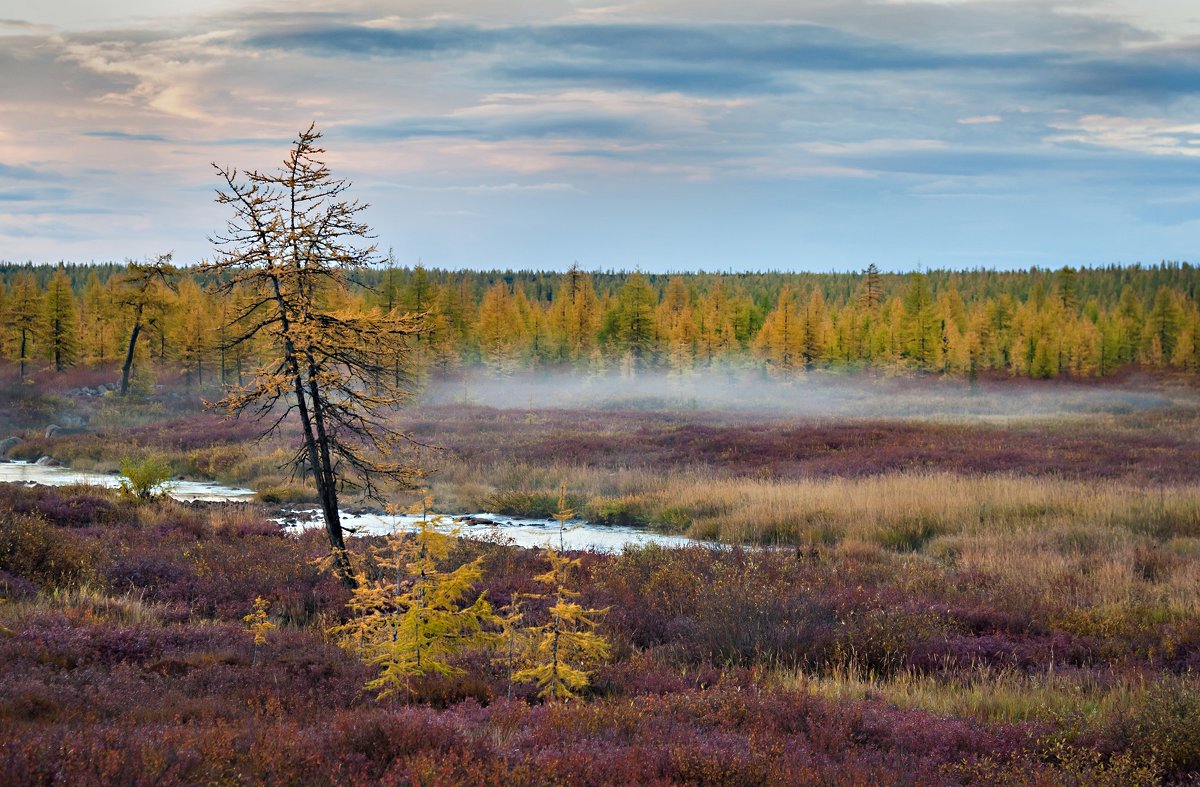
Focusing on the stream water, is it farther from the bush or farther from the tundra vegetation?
the bush

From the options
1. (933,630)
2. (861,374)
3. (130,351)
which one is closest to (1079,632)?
(933,630)

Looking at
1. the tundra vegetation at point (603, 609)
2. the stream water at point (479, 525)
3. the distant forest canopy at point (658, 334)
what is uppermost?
the distant forest canopy at point (658, 334)

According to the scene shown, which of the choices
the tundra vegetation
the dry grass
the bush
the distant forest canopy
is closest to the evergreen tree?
the distant forest canopy

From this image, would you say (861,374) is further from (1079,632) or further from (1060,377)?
(1079,632)

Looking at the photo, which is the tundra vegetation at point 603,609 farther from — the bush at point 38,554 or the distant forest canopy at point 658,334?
the distant forest canopy at point 658,334

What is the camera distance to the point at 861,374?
86562 millimetres

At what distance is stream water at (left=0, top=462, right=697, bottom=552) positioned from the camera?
19781 mm

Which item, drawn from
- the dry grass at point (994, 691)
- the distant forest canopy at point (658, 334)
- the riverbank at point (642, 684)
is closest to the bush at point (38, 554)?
the riverbank at point (642, 684)

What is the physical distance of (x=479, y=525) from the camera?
22.9m

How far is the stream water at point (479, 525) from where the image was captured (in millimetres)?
19781

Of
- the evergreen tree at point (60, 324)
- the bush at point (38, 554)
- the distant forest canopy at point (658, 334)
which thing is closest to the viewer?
the bush at point (38, 554)

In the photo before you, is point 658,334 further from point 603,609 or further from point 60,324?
point 603,609

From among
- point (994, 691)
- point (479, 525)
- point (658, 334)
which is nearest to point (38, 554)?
point (479, 525)

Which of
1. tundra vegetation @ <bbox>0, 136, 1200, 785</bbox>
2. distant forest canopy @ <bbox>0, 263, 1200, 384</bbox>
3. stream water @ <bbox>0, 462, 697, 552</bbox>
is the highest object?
distant forest canopy @ <bbox>0, 263, 1200, 384</bbox>
